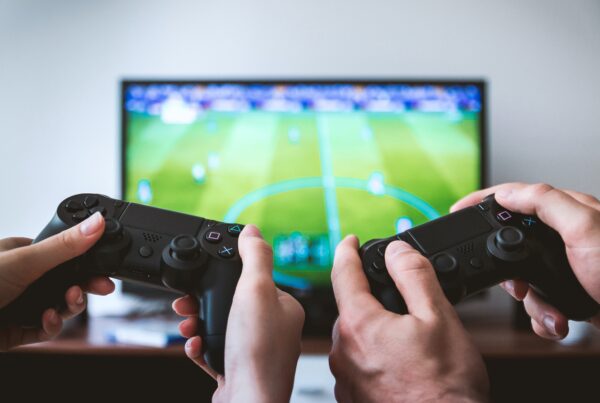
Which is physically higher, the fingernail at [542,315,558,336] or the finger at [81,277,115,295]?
the finger at [81,277,115,295]

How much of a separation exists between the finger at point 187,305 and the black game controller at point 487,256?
0.66 feet

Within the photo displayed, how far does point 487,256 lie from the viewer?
0.58 meters

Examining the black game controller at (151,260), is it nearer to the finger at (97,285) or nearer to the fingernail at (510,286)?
the finger at (97,285)

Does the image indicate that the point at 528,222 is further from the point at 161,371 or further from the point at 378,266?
the point at 161,371

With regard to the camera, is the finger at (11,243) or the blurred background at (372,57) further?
the blurred background at (372,57)

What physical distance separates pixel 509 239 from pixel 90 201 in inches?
18.7

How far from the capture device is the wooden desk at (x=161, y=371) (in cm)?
117

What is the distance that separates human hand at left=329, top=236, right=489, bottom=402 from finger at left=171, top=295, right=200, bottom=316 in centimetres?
17

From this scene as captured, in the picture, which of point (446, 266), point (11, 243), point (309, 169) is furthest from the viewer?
A: point (309, 169)

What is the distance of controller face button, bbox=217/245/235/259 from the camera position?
562 millimetres

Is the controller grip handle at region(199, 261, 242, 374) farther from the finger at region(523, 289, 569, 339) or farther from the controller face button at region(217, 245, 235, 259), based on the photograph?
the finger at region(523, 289, 569, 339)

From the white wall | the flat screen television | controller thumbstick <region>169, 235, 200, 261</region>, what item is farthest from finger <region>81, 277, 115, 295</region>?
the white wall

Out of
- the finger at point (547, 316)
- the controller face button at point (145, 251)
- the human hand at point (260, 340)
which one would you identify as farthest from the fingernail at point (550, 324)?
the controller face button at point (145, 251)

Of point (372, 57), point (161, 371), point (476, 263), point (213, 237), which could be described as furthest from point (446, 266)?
point (372, 57)
